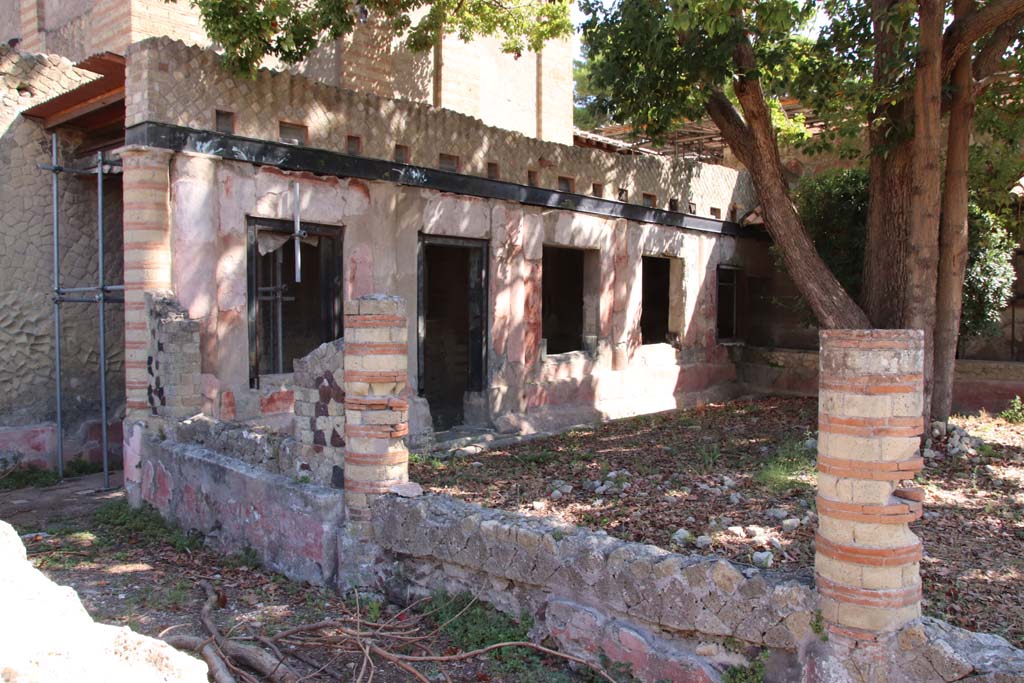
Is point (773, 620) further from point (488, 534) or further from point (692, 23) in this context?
point (692, 23)

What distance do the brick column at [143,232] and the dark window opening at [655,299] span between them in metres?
9.79

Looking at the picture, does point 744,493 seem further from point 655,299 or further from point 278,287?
point 655,299

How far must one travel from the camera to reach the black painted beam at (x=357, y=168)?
6.93 metres

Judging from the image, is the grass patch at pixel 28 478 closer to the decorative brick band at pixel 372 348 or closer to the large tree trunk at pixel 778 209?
the decorative brick band at pixel 372 348

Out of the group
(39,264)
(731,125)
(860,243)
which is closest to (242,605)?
(39,264)

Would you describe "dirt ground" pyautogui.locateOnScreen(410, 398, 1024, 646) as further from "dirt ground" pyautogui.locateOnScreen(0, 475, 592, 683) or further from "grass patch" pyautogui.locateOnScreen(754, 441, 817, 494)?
"dirt ground" pyautogui.locateOnScreen(0, 475, 592, 683)

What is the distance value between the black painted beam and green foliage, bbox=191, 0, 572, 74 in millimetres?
711

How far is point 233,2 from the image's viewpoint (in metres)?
7.39

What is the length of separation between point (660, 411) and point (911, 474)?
8.37m

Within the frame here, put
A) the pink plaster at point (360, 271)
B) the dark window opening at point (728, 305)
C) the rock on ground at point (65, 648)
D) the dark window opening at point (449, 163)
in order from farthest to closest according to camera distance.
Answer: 1. the dark window opening at point (728, 305)
2. the dark window opening at point (449, 163)
3. the pink plaster at point (360, 271)
4. the rock on ground at point (65, 648)

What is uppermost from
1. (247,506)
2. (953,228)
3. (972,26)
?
(972,26)

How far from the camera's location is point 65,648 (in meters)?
2.05

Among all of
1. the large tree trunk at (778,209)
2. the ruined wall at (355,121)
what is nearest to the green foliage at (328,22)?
the ruined wall at (355,121)

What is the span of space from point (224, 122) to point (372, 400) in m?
3.53
